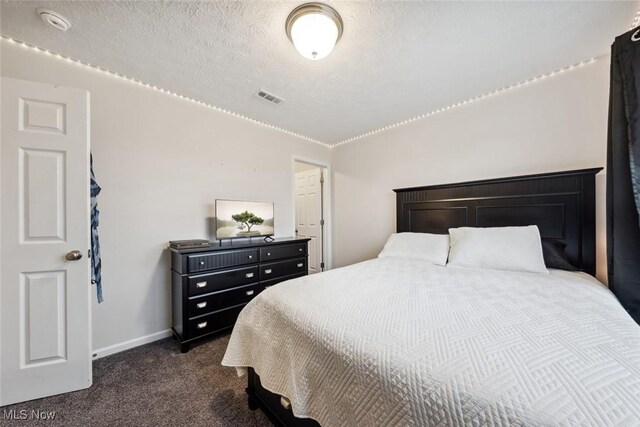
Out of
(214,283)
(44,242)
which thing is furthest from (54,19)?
(214,283)

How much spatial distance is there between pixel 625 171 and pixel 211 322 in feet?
10.9

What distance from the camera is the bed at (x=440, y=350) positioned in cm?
58

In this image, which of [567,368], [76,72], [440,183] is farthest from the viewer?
[440,183]

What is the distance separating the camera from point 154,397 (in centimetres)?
151

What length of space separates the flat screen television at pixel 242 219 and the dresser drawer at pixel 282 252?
0.30 m

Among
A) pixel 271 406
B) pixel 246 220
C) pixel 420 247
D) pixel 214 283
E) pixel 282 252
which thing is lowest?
pixel 271 406

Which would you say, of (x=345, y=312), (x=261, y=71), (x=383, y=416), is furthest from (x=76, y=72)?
(x=383, y=416)

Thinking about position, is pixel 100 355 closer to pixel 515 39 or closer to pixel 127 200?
pixel 127 200

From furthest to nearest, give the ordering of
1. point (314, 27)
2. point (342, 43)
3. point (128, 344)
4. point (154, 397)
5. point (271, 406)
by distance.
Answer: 1. point (128, 344)
2. point (342, 43)
3. point (154, 397)
4. point (314, 27)
5. point (271, 406)

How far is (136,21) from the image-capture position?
1501 mm

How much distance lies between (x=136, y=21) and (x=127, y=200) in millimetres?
1416

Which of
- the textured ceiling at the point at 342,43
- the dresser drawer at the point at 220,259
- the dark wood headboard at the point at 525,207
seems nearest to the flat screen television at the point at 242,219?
the dresser drawer at the point at 220,259

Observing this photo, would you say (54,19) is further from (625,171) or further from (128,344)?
(625,171)

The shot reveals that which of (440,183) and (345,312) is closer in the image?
(345,312)
